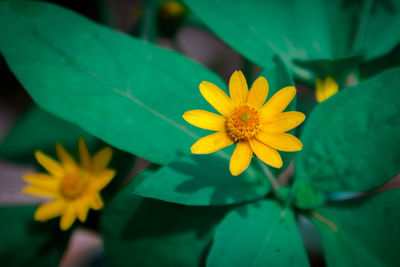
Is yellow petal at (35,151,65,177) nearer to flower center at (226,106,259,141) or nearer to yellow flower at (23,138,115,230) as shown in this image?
yellow flower at (23,138,115,230)

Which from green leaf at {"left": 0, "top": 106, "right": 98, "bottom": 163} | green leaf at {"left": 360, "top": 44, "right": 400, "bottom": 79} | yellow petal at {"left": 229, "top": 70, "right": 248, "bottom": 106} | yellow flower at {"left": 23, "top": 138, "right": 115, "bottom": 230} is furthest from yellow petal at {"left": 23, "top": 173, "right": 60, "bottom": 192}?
green leaf at {"left": 360, "top": 44, "right": 400, "bottom": 79}

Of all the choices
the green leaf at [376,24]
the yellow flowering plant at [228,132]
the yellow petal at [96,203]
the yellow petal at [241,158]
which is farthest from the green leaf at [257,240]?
the green leaf at [376,24]

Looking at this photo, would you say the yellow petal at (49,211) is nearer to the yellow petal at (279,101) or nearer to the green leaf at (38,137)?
the green leaf at (38,137)

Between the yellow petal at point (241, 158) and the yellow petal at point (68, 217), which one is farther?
the yellow petal at point (68, 217)

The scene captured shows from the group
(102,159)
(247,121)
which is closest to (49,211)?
(102,159)

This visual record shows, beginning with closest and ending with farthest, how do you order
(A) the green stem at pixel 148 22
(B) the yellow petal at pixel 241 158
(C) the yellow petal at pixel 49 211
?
(B) the yellow petal at pixel 241 158 < (C) the yellow petal at pixel 49 211 < (A) the green stem at pixel 148 22

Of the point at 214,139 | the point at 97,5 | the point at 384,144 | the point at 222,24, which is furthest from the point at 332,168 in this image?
the point at 97,5

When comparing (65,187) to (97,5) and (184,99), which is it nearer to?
(184,99)
